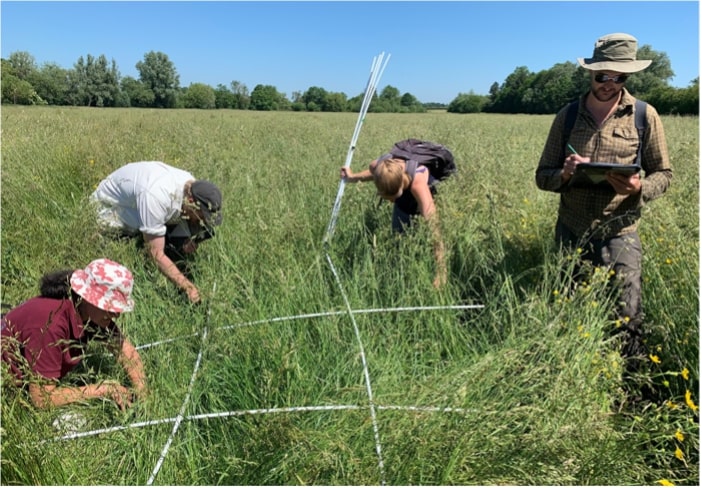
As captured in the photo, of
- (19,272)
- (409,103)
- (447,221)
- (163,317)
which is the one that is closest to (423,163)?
(447,221)

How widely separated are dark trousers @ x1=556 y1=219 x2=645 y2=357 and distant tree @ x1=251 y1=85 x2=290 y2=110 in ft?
117

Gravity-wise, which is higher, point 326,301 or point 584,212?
point 584,212

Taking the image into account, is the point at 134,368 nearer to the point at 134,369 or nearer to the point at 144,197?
the point at 134,369

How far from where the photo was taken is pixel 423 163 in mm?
3406

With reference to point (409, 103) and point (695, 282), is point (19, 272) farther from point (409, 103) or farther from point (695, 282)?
point (409, 103)

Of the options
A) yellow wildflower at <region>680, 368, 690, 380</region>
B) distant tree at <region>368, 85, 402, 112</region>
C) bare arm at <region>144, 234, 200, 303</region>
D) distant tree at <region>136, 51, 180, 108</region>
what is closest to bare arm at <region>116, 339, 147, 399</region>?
bare arm at <region>144, 234, 200, 303</region>

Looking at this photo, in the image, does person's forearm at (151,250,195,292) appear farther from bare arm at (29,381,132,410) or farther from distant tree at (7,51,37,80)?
distant tree at (7,51,37,80)

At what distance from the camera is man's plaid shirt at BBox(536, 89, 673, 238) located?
226cm

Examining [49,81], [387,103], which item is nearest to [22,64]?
[49,81]

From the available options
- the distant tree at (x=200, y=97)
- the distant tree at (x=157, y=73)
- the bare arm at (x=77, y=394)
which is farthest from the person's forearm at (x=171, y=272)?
the distant tree at (x=200, y=97)

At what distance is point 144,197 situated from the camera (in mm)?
2996

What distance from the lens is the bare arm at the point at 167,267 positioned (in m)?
2.74

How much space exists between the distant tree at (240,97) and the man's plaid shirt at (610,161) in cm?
3339

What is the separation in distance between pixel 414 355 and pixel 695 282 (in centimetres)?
138
